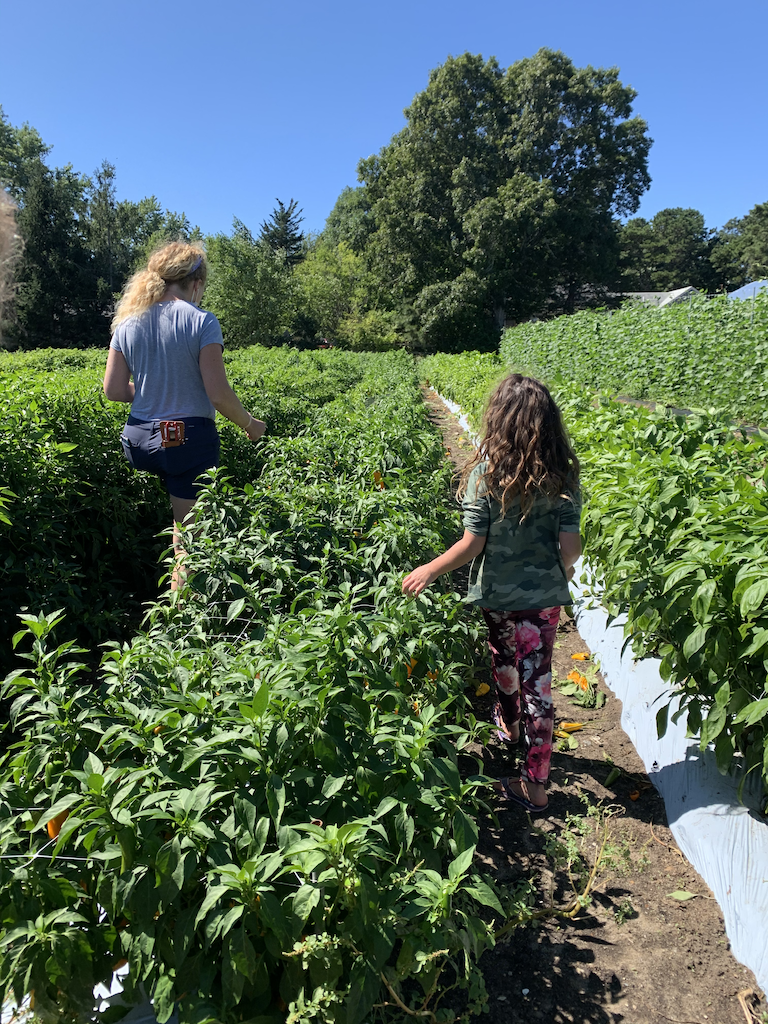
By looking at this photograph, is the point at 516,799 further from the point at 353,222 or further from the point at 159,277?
the point at 353,222

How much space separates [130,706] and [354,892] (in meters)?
0.68

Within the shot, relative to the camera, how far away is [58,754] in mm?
1604

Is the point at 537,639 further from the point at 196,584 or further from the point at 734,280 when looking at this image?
the point at 734,280

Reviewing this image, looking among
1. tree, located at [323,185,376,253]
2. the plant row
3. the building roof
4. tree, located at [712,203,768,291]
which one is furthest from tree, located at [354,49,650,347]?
the plant row

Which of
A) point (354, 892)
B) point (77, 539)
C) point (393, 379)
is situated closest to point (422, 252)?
point (393, 379)

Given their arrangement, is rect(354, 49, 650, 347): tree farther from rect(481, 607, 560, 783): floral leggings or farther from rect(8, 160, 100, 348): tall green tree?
rect(481, 607, 560, 783): floral leggings

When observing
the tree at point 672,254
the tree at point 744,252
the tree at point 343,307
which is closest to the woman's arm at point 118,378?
the tree at point 343,307

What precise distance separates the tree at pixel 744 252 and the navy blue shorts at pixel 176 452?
76144 mm

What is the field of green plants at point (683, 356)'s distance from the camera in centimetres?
1236

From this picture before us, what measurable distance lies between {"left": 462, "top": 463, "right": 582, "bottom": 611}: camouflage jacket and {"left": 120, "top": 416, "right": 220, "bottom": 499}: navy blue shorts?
1.48 metres

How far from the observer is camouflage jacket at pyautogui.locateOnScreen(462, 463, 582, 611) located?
8.64 feet

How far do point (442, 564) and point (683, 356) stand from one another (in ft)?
44.1

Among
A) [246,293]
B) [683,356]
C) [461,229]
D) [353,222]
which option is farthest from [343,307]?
[683,356]

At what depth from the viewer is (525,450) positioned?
254cm
